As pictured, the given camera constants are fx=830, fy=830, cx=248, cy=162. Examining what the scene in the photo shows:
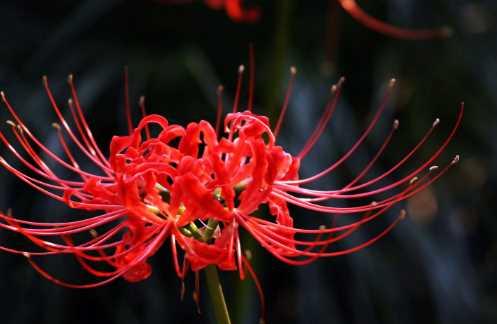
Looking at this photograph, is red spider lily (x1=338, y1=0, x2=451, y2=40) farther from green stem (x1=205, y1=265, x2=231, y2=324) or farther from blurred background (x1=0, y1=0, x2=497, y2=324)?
green stem (x1=205, y1=265, x2=231, y2=324)

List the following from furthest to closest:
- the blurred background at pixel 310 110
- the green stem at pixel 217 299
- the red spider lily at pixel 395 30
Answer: the red spider lily at pixel 395 30, the blurred background at pixel 310 110, the green stem at pixel 217 299

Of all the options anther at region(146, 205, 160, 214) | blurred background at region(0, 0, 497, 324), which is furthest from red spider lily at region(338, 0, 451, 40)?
anther at region(146, 205, 160, 214)

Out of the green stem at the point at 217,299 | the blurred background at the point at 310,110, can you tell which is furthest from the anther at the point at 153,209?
the blurred background at the point at 310,110

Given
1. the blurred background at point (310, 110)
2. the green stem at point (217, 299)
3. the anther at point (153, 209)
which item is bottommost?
the green stem at point (217, 299)

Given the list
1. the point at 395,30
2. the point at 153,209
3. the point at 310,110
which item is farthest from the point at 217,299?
the point at 395,30

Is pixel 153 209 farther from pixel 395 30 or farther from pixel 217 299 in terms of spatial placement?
pixel 395 30

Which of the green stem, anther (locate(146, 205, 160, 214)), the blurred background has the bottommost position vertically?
the green stem

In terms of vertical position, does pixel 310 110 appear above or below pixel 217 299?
above

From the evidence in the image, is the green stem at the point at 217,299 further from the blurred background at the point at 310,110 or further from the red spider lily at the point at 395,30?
the red spider lily at the point at 395,30

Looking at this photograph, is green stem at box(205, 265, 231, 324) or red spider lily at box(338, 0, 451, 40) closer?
green stem at box(205, 265, 231, 324)
